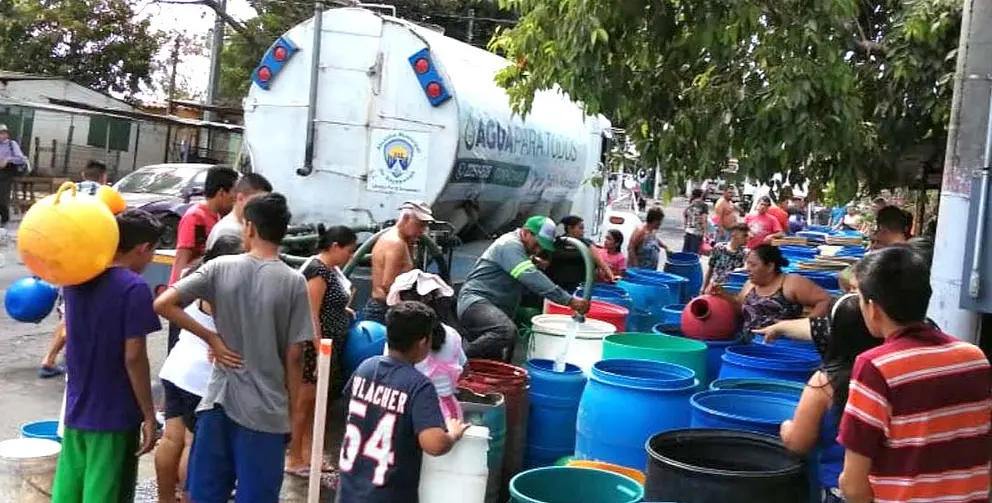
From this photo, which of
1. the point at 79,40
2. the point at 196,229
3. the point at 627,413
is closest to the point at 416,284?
the point at 196,229

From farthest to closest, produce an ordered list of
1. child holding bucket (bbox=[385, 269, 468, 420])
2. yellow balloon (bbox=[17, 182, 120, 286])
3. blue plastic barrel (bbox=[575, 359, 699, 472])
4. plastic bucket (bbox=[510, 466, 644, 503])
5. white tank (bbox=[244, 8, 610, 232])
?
white tank (bbox=[244, 8, 610, 232]) → blue plastic barrel (bbox=[575, 359, 699, 472]) → child holding bucket (bbox=[385, 269, 468, 420]) → yellow balloon (bbox=[17, 182, 120, 286]) → plastic bucket (bbox=[510, 466, 644, 503])

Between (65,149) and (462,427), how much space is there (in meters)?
25.5

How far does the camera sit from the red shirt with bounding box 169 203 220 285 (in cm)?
588

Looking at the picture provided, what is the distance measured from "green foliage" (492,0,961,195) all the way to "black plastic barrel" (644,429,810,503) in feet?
7.43

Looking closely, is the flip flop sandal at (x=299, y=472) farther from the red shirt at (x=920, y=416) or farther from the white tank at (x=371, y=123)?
the red shirt at (x=920, y=416)

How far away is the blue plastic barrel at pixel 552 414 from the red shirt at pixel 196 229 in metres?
2.20

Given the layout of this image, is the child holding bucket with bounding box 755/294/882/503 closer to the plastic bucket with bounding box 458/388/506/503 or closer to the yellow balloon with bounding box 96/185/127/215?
the plastic bucket with bounding box 458/388/506/503

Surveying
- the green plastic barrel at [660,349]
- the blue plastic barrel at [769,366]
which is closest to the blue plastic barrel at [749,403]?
the blue plastic barrel at [769,366]

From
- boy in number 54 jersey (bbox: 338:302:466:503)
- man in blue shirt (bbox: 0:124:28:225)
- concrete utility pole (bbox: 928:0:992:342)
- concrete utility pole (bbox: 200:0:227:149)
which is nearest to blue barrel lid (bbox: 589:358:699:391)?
boy in number 54 jersey (bbox: 338:302:466:503)

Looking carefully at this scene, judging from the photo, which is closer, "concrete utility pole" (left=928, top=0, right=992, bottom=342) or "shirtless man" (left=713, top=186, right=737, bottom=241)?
"concrete utility pole" (left=928, top=0, right=992, bottom=342)

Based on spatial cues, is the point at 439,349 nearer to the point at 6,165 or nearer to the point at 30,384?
the point at 30,384

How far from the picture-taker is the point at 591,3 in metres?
5.54

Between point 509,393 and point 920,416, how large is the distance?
2766 mm

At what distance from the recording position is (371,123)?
8.88 meters
